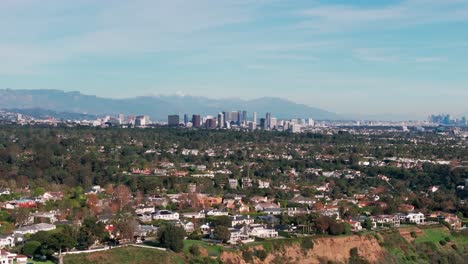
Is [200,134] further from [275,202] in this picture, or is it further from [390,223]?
[390,223]

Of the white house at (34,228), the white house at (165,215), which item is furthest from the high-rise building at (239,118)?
the white house at (34,228)

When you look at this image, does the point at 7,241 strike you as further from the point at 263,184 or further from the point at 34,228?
the point at 263,184

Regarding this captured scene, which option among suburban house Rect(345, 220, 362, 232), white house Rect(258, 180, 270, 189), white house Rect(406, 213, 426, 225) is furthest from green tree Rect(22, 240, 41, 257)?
white house Rect(258, 180, 270, 189)

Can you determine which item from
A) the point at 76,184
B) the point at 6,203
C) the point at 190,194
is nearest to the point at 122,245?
the point at 6,203

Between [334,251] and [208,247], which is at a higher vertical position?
[208,247]

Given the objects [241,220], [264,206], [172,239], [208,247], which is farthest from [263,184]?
[172,239]
